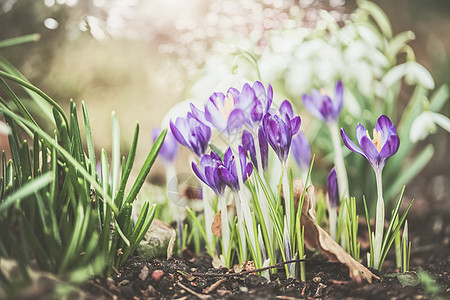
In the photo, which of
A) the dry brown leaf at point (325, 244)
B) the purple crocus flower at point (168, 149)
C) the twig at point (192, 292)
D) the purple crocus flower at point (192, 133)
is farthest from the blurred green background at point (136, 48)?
the twig at point (192, 292)

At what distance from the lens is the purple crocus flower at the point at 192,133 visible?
848 mm

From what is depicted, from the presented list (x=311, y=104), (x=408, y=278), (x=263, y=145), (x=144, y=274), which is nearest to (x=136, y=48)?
(x=311, y=104)

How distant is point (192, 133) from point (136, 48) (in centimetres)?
108

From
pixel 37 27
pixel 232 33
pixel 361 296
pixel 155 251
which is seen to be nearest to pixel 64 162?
pixel 155 251

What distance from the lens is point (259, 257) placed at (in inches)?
32.9

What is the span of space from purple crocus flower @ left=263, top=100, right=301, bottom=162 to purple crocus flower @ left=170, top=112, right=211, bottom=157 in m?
0.14

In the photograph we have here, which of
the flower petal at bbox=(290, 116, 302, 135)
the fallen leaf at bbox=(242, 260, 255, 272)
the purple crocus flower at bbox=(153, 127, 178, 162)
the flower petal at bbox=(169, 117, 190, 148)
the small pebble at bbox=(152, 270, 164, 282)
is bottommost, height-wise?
the fallen leaf at bbox=(242, 260, 255, 272)

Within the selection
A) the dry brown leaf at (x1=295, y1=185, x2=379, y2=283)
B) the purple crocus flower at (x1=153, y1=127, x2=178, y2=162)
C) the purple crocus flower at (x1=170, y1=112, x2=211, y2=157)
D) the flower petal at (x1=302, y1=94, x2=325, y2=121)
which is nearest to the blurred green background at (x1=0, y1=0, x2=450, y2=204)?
the purple crocus flower at (x1=153, y1=127, x2=178, y2=162)

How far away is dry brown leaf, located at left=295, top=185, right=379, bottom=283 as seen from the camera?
817 millimetres

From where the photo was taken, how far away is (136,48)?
181 cm

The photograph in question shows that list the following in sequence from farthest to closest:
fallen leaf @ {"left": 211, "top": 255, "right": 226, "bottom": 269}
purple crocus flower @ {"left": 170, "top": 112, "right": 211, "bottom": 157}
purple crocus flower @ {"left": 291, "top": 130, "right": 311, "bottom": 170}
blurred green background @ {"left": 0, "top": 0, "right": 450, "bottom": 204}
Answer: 1. blurred green background @ {"left": 0, "top": 0, "right": 450, "bottom": 204}
2. purple crocus flower @ {"left": 291, "top": 130, "right": 311, "bottom": 170}
3. fallen leaf @ {"left": 211, "top": 255, "right": 226, "bottom": 269}
4. purple crocus flower @ {"left": 170, "top": 112, "right": 211, "bottom": 157}

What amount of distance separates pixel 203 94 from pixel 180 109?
0.12 metres

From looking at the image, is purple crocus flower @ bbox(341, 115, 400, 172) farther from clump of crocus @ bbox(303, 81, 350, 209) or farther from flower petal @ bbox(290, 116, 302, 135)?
clump of crocus @ bbox(303, 81, 350, 209)

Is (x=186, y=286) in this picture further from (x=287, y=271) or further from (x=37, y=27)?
(x=37, y=27)
